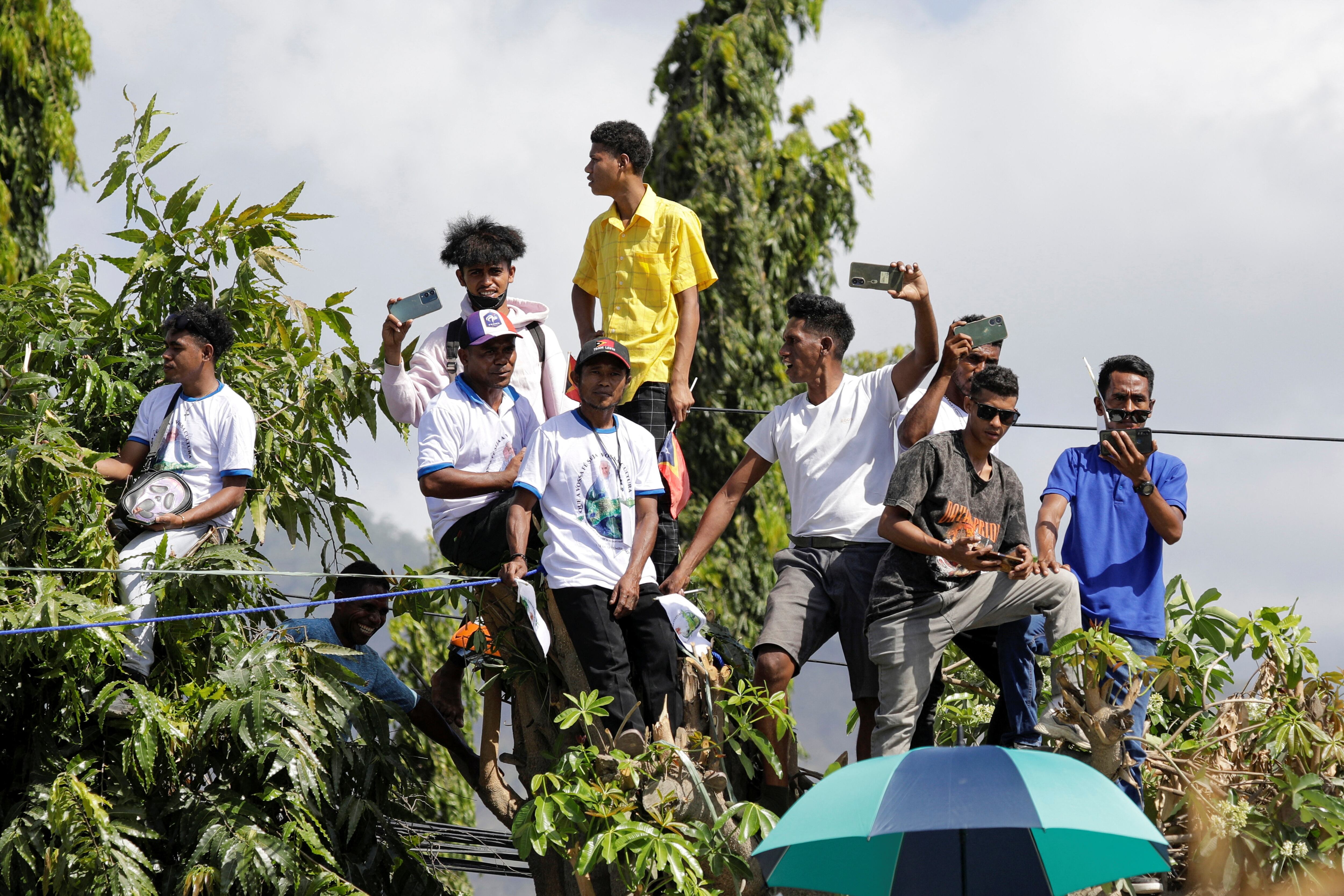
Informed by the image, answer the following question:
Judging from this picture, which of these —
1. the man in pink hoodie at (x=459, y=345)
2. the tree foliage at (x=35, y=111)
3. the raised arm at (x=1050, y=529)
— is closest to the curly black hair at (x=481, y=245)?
the man in pink hoodie at (x=459, y=345)

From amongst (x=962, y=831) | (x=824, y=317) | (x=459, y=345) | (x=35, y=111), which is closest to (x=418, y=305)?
(x=459, y=345)

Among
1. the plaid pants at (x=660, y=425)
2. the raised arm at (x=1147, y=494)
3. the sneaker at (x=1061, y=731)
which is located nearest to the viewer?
the sneaker at (x=1061, y=731)

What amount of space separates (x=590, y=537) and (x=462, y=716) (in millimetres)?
1720

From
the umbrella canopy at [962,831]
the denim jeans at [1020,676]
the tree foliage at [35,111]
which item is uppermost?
the tree foliage at [35,111]

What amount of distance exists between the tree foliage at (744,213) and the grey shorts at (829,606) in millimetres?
7676

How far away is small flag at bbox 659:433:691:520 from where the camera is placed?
18.4ft

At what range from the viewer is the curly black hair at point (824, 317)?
542 centimetres

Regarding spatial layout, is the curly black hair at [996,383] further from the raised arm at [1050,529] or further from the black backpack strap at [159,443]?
the black backpack strap at [159,443]

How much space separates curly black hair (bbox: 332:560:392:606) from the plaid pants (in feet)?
3.92

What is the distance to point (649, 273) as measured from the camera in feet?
19.5

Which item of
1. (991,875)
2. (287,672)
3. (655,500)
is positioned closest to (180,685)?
(287,672)

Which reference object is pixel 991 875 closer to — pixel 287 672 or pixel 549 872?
pixel 549 872

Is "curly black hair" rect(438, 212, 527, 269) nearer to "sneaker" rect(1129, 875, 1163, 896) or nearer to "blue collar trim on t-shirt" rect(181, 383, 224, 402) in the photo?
"blue collar trim on t-shirt" rect(181, 383, 224, 402)

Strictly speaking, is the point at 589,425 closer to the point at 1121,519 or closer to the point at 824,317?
the point at 824,317
